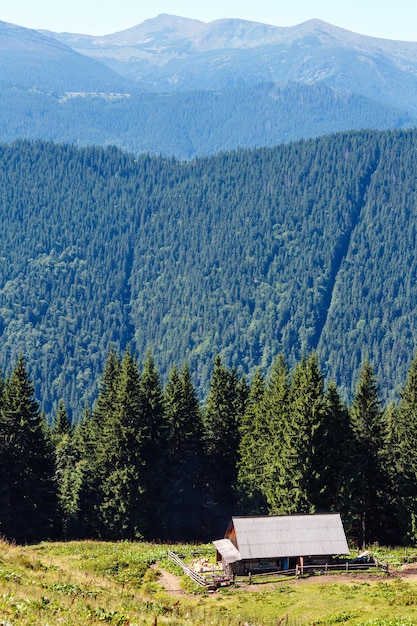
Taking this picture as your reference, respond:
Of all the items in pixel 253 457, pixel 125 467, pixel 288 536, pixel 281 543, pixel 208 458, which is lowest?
pixel 281 543

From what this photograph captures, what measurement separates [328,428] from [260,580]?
16687mm

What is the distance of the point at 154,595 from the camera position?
63.6 m

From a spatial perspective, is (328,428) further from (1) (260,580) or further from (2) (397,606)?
(2) (397,606)

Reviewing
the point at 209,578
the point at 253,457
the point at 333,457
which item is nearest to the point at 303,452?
the point at 333,457

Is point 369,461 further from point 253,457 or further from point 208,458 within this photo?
point 208,458

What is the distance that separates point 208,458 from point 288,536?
2862 cm

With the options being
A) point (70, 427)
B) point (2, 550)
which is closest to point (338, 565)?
point (2, 550)

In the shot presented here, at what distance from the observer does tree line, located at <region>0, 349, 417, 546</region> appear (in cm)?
8131

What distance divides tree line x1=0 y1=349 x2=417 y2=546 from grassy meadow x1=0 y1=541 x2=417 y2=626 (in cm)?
841

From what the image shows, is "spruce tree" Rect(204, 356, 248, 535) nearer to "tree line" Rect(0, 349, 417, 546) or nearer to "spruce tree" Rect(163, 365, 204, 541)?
"tree line" Rect(0, 349, 417, 546)

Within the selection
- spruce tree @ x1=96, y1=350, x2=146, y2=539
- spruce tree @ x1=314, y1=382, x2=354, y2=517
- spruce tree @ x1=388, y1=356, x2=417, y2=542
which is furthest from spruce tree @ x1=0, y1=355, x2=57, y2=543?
spruce tree @ x1=388, y1=356, x2=417, y2=542

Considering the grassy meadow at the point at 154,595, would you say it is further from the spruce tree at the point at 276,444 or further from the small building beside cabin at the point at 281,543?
the spruce tree at the point at 276,444

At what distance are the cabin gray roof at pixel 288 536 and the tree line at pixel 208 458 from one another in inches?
271

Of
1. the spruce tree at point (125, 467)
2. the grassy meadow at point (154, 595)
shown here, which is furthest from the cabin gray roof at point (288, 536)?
the spruce tree at point (125, 467)
